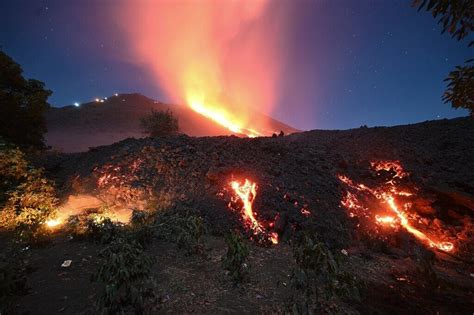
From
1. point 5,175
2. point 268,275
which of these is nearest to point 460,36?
point 268,275

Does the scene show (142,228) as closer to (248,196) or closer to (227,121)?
(248,196)

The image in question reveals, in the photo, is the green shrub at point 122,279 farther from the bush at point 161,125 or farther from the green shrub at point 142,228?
the bush at point 161,125

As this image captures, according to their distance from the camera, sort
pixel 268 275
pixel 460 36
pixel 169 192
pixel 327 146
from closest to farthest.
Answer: pixel 460 36
pixel 268 275
pixel 169 192
pixel 327 146

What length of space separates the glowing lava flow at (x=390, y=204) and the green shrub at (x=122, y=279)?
1086 centimetres

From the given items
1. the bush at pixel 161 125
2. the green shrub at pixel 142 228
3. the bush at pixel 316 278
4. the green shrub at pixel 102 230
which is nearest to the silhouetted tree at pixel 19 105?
the green shrub at pixel 102 230

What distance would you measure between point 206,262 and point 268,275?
2108 millimetres

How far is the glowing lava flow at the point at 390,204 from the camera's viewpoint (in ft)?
39.8

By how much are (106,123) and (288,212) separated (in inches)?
2224

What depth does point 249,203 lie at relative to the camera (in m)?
12.6

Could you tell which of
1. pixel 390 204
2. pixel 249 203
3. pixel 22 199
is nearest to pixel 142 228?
pixel 249 203

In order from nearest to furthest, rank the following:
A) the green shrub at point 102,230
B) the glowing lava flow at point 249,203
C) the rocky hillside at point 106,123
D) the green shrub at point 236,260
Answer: the green shrub at point 236,260 < the green shrub at point 102,230 < the glowing lava flow at point 249,203 < the rocky hillside at point 106,123

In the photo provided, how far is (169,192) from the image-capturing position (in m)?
13.6

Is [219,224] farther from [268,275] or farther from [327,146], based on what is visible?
[327,146]

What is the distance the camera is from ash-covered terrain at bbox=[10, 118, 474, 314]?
7004 millimetres
